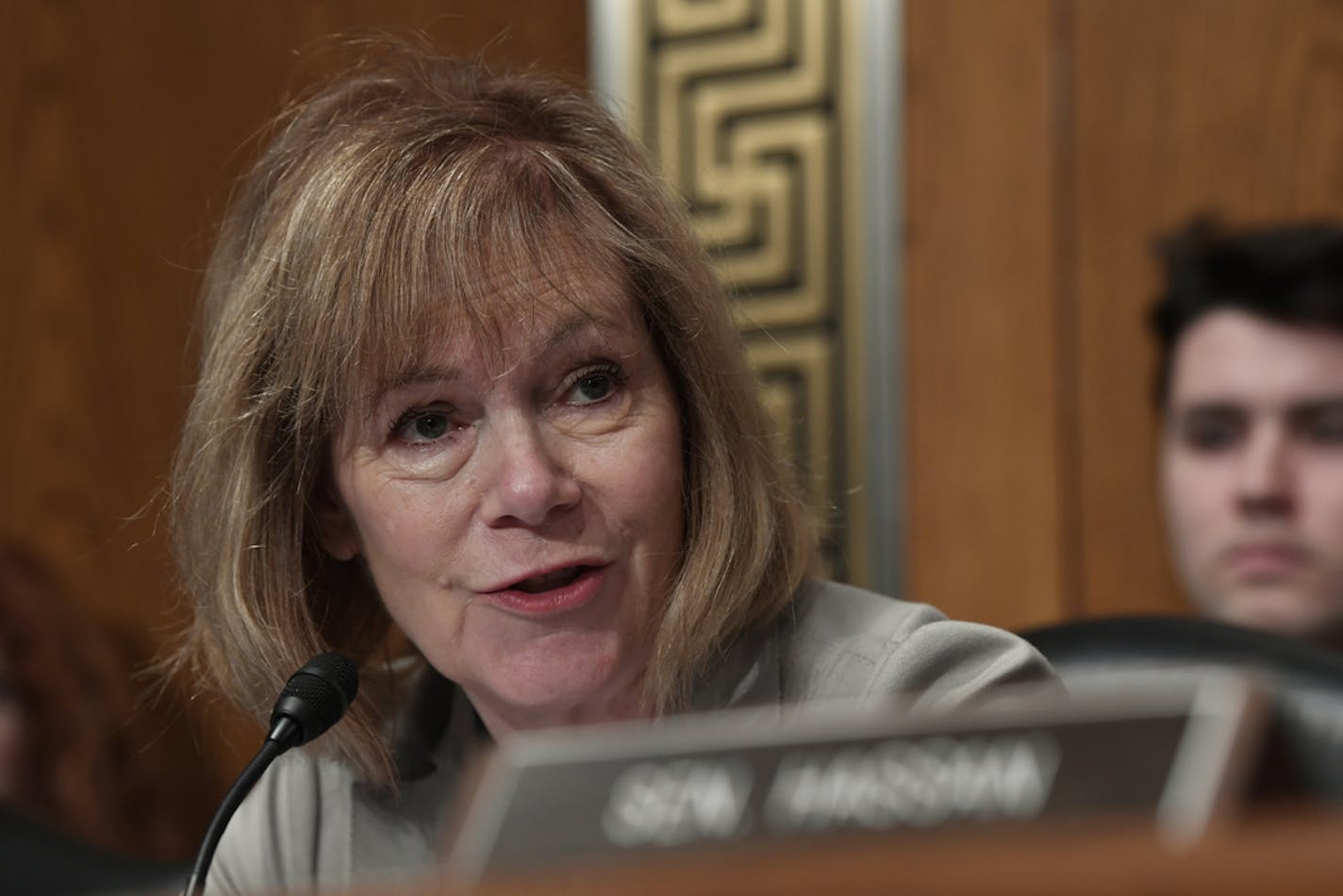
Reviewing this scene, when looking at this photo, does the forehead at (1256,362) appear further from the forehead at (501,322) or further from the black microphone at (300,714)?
the black microphone at (300,714)

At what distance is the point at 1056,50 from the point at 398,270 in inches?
75.4

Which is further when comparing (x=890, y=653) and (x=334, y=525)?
(x=334, y=525)

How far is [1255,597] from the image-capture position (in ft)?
8.25

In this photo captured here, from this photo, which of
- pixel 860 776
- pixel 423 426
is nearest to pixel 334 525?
pixel 423 426

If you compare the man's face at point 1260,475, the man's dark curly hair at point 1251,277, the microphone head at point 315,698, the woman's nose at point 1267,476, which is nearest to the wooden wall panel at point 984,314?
the man's dark curly hair at point 1251,277

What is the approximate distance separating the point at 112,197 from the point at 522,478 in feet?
7.34

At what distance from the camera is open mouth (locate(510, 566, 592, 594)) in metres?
1.43

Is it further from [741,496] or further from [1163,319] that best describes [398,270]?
[1163,319]

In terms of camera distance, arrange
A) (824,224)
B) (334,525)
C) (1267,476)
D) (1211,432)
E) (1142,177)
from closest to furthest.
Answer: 1. (334,525)
2. (1267,476)
3. (1211,432)
4. (1142,177)
5. (824,224)

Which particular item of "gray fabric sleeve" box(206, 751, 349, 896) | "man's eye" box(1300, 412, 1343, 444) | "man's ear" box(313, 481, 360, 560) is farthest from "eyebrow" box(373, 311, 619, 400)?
"man's eye" box(1300, 412, 1343, 444)

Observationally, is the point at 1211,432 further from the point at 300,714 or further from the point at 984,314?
the point at 300,714

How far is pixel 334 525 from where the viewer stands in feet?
5.20

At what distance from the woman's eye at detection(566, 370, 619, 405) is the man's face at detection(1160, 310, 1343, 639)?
4.47ft

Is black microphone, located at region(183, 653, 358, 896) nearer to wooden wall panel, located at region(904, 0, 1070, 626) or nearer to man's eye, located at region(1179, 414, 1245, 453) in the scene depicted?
man's eye, located at region(1179, 414, 1245, 453)
